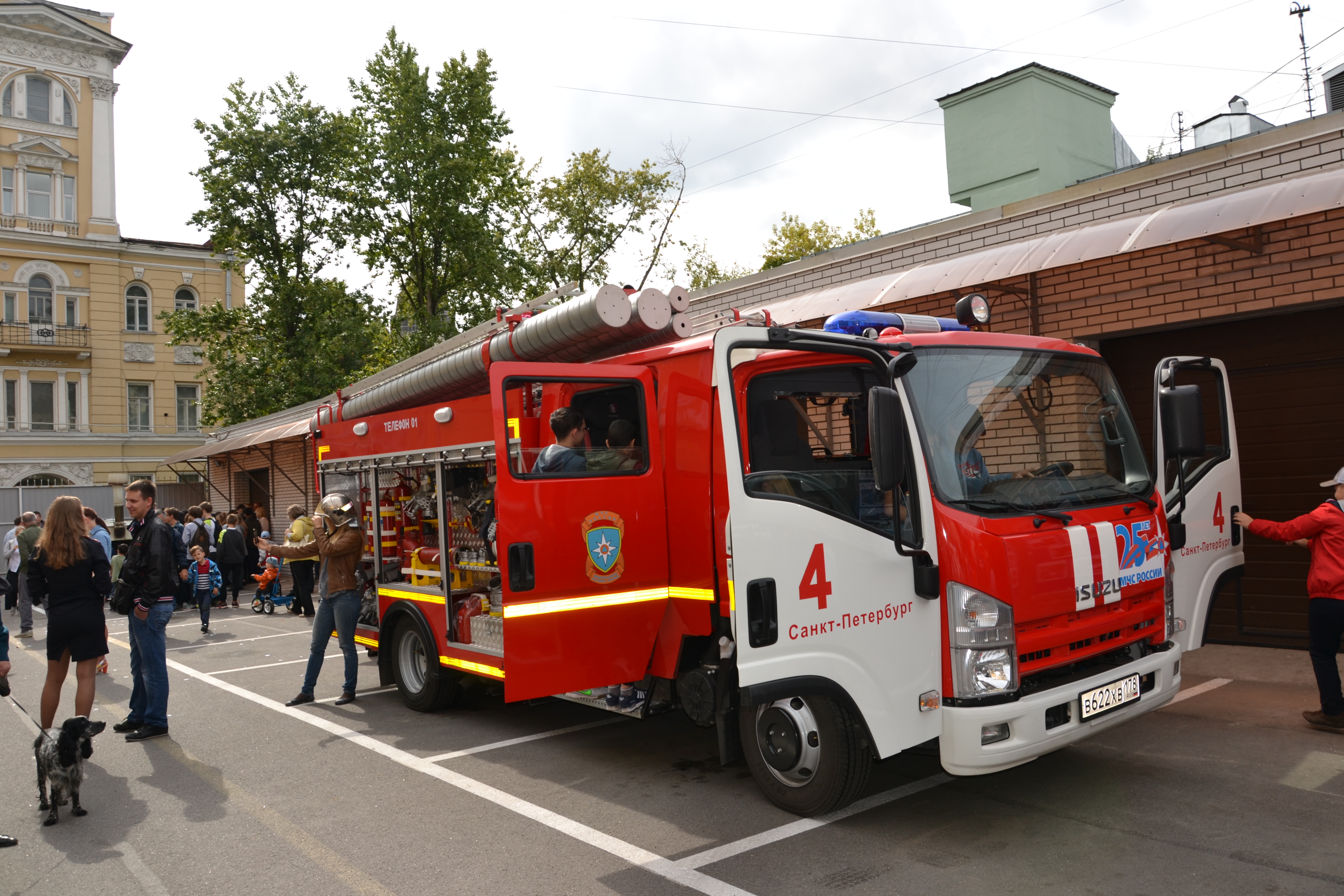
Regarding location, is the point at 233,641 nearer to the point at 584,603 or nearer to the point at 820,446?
the point at 584,603

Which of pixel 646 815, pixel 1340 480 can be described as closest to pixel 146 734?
pixel 646 815

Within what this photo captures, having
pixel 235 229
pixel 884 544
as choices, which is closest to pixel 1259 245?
pixel 884 544

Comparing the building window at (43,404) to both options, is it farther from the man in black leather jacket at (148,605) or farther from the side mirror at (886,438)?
the side mirror at (886,438)

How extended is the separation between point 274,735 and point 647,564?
349 centimetres

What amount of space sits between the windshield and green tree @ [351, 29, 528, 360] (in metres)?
20.5

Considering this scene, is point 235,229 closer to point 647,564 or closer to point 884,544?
point 647,564

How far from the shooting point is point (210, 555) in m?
16.0

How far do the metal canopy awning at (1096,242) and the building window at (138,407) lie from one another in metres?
35.4

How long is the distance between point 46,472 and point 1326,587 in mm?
40772

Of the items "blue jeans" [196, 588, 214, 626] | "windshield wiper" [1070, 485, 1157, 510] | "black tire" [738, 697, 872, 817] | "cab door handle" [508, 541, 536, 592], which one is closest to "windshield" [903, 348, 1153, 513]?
"windshield wiper" [1070, 485, 1157, 510]

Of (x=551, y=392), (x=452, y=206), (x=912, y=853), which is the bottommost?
(x=912, y=853)

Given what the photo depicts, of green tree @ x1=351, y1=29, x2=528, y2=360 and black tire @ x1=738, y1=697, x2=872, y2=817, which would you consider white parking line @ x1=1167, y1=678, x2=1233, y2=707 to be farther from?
green tree @ x1=351, y1=29, x2=528, y2=360

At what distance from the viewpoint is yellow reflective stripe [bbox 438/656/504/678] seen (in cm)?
605

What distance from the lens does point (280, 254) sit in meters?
25.2
